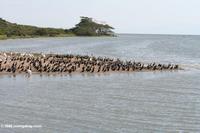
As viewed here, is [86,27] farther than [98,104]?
Yes

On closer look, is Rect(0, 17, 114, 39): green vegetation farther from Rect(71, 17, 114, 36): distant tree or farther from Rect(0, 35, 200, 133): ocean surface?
Rect(0, 35, 200, 133): ocean surface

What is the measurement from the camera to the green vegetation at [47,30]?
14188 cm

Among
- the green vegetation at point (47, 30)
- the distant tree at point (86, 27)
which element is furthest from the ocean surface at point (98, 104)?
the distant tree at point (86, 27)

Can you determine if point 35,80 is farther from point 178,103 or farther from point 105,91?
point 178,103

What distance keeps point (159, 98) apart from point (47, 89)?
6.58 metres

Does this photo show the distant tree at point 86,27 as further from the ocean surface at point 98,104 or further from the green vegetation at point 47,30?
the ocean surface at point 98,104

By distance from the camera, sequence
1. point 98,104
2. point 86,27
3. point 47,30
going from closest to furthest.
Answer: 1. point 98,104
2. point 47,30
3. point 86,27

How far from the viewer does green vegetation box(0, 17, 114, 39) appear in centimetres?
14188

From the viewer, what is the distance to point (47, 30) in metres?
168

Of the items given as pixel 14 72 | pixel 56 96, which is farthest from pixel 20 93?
pixel 14 72

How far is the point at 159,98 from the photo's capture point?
95.8 feet

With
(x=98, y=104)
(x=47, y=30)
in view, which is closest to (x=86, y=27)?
(x=47, y=30)

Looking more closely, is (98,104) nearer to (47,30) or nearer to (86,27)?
(47,30)

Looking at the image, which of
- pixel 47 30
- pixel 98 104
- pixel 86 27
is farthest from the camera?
pixel 86 27
